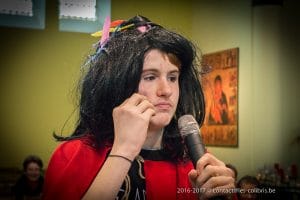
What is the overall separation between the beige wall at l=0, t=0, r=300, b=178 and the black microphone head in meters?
0.27

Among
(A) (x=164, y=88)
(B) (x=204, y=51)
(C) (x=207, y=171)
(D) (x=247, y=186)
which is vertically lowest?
(D) (x=247, y=186)

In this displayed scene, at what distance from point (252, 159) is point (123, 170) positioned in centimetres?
63

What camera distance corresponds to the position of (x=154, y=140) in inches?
58.2

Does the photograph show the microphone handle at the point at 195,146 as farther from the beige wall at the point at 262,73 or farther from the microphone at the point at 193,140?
the beige wall at the point at 262,73

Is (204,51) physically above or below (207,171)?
above

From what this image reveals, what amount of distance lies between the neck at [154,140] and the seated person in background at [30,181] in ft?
1.12

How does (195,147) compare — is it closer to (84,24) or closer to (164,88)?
(164,88)

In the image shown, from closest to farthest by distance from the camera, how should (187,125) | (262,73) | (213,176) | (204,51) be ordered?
(213,176) → (187,125) → (204,51) → (262,73)

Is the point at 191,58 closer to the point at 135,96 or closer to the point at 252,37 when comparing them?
the point at 135,96

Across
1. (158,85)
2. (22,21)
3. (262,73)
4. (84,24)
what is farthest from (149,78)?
(262,73)

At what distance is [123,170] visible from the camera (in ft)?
4.37

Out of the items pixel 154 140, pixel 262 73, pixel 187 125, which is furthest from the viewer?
pixel 262 73

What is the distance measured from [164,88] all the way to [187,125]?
145mm

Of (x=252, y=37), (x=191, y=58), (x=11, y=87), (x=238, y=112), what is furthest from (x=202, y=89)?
(x=11, y=87)
